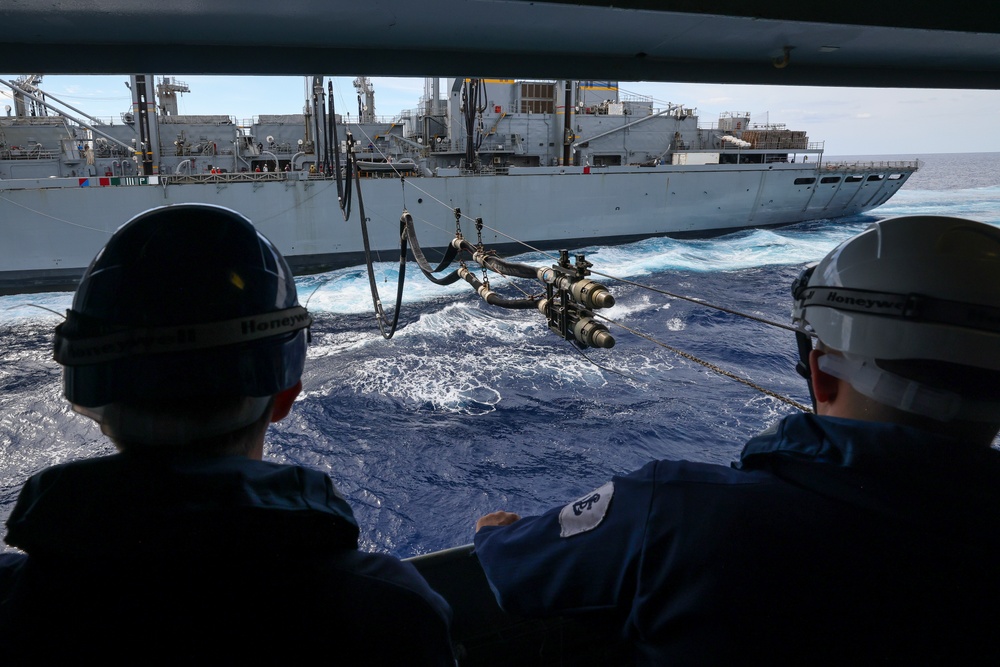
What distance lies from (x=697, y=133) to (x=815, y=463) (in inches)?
1116

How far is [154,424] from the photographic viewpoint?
0.82 meters

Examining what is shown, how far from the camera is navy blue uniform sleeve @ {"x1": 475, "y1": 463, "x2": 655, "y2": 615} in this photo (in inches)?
42.0

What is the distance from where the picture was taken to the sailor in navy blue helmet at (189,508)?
0.67 m

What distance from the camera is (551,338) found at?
568 inches

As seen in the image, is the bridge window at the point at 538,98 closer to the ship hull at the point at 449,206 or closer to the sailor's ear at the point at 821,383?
the ship hull at the point at 449,206

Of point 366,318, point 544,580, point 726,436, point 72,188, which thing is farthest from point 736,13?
point 72,188

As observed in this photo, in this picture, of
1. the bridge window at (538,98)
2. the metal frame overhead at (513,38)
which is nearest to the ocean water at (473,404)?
the metal frame overhead at (513,38)

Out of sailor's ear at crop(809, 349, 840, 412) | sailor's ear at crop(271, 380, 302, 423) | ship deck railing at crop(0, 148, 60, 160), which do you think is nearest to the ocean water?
sailor's ear at crop(809, 349, 840, 412)

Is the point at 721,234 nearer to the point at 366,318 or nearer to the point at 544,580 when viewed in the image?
the point at 366,318

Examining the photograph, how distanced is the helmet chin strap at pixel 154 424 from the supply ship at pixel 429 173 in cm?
1785

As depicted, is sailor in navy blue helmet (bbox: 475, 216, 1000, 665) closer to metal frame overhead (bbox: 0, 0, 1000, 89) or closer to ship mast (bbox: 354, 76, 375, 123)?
metal frame overhead (bbox: 0, 0, 1000, 89)

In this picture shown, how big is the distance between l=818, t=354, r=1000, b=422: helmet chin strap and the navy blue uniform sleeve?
1.39 ft

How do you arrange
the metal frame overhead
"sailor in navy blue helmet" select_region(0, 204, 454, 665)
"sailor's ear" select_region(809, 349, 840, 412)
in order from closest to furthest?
"sailor in navy blue helmet" select_region(0, 204, 454, 665) → "sailor's ear" select_region(809, 349, 840, 412) → the metal frame overhead

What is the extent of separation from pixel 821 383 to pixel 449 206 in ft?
57.3
